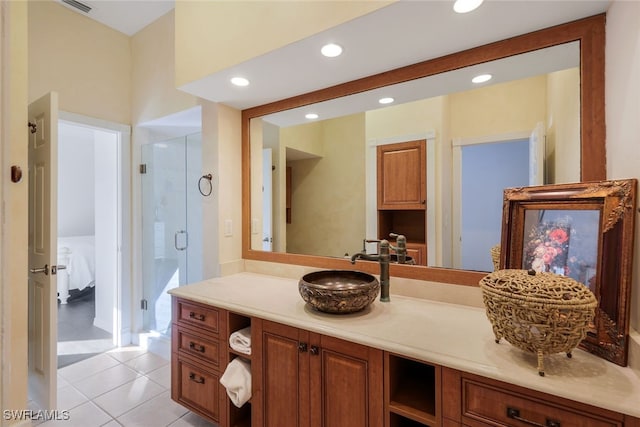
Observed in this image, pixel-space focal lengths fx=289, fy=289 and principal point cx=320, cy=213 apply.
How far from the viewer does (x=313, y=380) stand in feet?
4.20

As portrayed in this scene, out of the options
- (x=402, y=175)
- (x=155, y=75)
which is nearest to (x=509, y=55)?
(x=402, y=175)

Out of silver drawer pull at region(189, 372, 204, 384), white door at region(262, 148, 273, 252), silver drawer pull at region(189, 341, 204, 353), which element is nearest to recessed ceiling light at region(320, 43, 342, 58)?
white door at region(262, 148, 273, 252)

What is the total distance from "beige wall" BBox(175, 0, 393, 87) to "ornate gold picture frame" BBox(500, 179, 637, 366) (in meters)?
1.01

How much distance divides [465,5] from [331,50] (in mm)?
601

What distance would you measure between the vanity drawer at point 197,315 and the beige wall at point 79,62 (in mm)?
2119

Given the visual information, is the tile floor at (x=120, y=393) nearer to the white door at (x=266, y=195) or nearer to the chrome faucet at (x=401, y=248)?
the white door at (x=266, y=195)

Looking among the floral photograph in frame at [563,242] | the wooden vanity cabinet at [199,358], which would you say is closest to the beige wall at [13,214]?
the wooden vanity cabinet at [199,358]

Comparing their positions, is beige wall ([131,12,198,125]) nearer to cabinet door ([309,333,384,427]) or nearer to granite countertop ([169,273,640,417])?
granite countertop ([169,273,640,417])

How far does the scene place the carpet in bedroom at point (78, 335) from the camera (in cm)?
275

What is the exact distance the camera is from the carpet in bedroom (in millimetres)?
2750

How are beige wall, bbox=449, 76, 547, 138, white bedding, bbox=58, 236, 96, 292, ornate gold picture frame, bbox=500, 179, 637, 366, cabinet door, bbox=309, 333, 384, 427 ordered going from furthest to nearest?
white bedding, bbox=58, 236, 96, 292
beige wall, bbox=449, 76, 547, 138
cabinet door, bbox=309, 333, 384, 427
ornate gold picture frame, bbox=500, 179, 637, 366

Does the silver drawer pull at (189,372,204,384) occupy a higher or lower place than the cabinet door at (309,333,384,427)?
lower

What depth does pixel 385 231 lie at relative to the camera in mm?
1782

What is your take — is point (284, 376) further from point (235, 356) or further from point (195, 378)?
point (195, 378)
